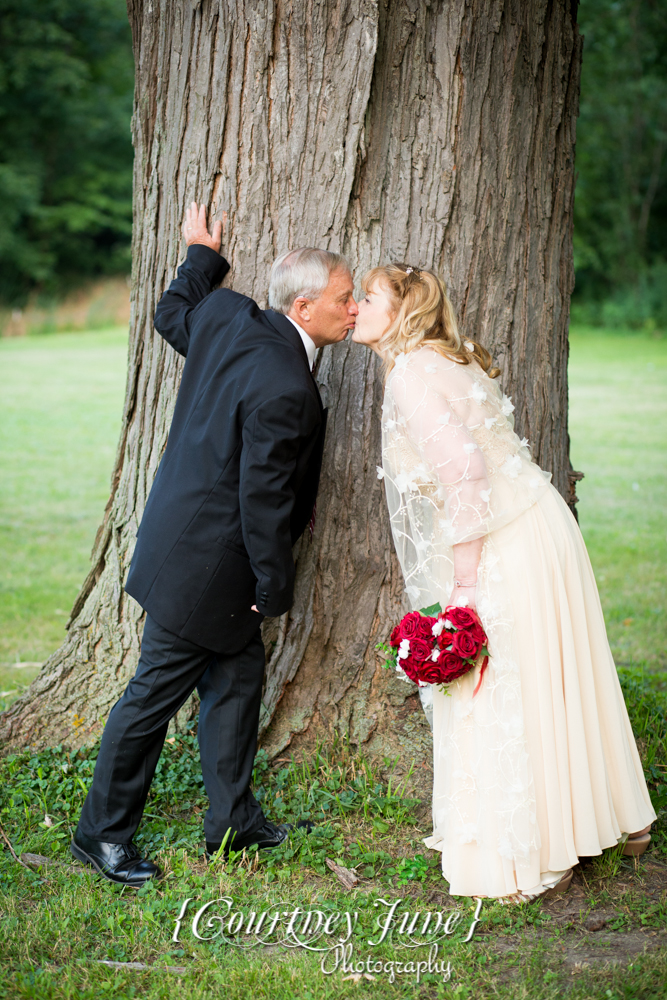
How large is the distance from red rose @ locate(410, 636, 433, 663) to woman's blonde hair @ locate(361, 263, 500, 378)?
2.92 ft

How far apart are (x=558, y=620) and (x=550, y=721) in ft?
1.08

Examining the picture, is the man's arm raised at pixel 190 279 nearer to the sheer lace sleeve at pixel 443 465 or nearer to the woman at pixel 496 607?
the woman at pixel 496 607

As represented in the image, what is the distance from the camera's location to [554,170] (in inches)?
139

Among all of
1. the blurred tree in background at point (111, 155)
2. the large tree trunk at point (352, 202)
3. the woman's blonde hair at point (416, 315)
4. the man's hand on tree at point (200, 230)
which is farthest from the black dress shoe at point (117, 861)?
the blurred tree in background at point (111, 155)

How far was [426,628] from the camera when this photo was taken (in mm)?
2832

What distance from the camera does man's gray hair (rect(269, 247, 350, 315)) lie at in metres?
3.01

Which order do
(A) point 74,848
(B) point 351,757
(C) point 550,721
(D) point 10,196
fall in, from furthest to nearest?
(D) point 10,196 → (B) point 351,757 → (A) point 74,848 → (C) point 550,721

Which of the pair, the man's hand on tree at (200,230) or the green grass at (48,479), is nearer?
the man's hand on tree at (200,230)

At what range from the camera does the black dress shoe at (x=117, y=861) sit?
9.82 feet

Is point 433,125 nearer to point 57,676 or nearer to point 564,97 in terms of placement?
point 564,97

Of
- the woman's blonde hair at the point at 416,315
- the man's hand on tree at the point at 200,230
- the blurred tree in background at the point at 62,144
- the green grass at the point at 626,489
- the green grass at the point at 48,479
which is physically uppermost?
the blurred tree in background at the point at 62,144

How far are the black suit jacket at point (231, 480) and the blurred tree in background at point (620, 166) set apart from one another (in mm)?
23731

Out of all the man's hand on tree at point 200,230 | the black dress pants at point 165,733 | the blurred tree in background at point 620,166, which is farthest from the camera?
the blurred tree in background at point 620,166

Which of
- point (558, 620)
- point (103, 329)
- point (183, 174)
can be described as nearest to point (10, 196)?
point (103, 329)
